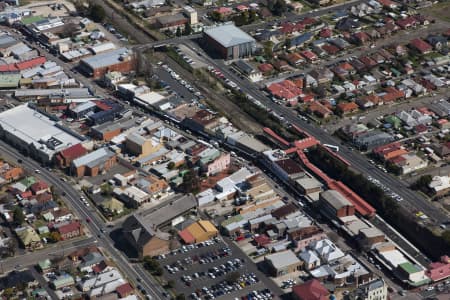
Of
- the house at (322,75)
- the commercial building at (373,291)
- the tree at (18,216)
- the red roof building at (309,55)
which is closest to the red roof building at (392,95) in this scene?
the house at (322,75)

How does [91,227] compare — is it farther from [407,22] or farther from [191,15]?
[407,22]

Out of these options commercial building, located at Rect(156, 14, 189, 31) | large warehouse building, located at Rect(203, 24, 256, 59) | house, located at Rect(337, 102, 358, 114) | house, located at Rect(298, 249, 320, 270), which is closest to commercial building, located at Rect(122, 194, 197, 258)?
house, located at Rect(298, 249, 320, 270)

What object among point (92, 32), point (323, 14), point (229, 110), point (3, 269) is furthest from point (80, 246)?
point (323, 14)

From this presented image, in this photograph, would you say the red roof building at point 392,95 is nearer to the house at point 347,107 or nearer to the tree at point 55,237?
the house at point 347,107

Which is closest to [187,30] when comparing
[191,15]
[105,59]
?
[191,15]

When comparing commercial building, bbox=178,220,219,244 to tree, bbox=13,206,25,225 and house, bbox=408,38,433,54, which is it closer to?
tree, bbox=13,206,25,225

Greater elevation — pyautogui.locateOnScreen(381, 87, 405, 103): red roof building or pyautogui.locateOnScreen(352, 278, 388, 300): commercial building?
pyautogui.locateOnScreen(352, 278, 388, 300): commercial building

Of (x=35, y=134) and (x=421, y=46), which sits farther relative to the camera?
(x=421, y=46)
